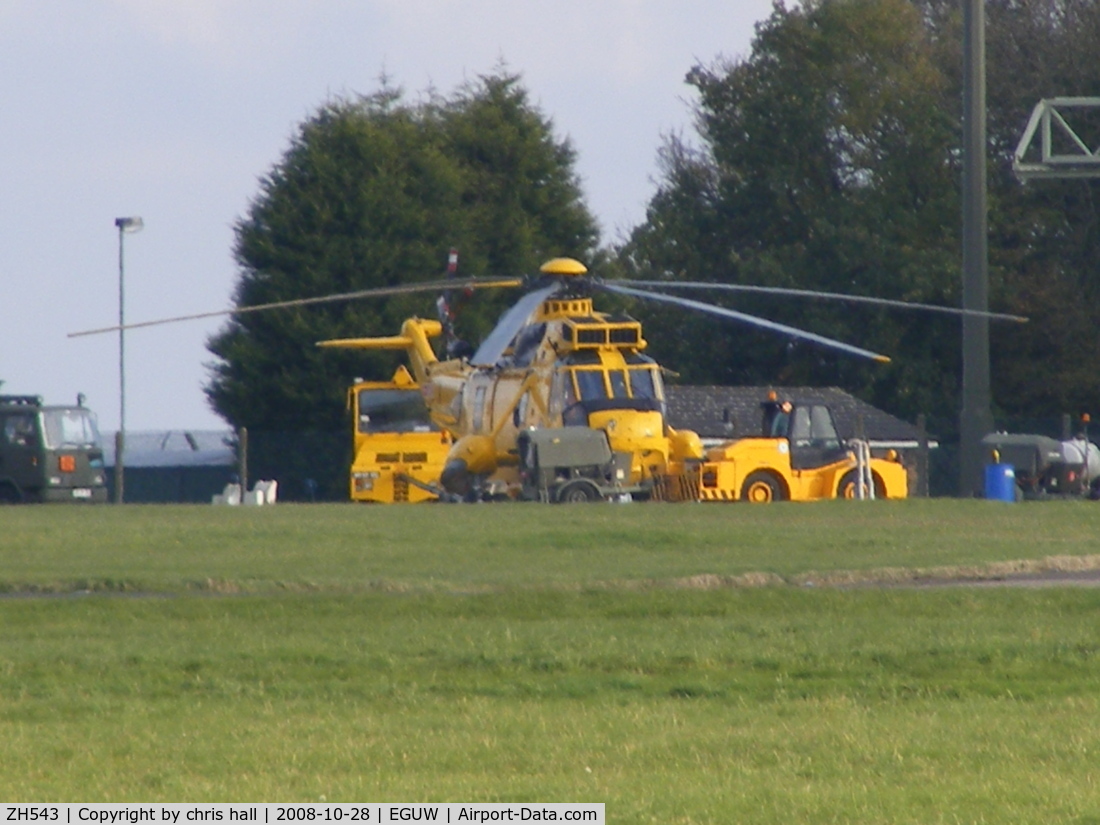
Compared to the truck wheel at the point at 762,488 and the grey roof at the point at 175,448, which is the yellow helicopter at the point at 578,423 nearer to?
the truck wheel at the point at 762,488

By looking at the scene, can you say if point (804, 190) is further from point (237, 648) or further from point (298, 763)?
point (298, 763)

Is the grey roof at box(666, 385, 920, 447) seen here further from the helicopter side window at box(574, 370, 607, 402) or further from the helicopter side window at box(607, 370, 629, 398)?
the helicopter side window at box(574, 370, 607, 402)

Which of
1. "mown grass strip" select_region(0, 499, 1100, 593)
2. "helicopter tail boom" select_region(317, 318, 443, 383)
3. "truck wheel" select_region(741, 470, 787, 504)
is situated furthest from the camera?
"helicopter tail boom" select_region(317, 318, 443, 383)

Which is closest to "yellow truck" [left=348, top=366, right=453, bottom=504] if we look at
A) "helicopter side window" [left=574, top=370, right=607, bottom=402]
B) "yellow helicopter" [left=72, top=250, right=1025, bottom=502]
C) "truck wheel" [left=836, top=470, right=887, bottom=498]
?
"yellow helicopter" [left=72, top=250, right=1025, bottom=502]

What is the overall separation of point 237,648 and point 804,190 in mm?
44998

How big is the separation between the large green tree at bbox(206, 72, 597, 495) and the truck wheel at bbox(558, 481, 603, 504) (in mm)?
21637

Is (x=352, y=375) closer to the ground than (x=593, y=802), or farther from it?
farther from it

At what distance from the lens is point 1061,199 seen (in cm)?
5372

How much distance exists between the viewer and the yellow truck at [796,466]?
102 ft

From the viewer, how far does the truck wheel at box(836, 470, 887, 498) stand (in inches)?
1267

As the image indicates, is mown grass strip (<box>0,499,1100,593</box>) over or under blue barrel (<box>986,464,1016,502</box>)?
under

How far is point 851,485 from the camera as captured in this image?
3222 centimetres

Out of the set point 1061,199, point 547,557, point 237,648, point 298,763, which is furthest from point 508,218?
point 298,763

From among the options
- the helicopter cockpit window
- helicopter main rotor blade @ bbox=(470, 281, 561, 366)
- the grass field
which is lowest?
the grass field
